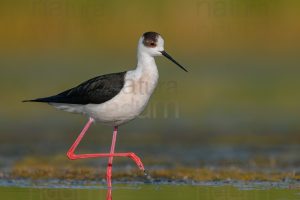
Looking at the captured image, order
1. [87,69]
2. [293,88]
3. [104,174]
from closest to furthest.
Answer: [104,174] → [293,88] → [87,69]

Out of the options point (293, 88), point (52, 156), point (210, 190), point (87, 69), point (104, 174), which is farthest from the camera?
point (87, 69)

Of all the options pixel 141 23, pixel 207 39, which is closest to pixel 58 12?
pixel 141 23

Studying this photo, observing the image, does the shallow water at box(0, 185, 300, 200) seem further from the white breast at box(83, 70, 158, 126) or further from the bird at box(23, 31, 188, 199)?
the white breast at box(83, 70, 158, 126)

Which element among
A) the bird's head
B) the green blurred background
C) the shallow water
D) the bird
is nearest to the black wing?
the bird

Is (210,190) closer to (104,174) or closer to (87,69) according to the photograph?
(104,174)

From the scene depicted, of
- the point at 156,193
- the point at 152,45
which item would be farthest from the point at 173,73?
the point at 156,193

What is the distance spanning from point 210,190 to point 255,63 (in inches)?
762

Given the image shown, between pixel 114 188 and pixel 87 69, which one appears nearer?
pixel 114 188

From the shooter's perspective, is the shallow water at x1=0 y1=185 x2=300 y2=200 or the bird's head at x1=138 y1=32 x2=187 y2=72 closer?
the shallow water at x1=0 y1=185 x2=300 y2=200

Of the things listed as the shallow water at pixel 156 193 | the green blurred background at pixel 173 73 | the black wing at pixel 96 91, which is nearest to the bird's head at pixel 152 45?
the black wing at pixel 96 91

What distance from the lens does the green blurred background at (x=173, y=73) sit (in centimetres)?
1812

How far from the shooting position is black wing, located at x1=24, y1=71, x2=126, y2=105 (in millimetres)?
12734

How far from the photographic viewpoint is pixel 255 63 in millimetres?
31406

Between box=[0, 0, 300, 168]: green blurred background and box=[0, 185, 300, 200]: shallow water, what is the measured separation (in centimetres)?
297
